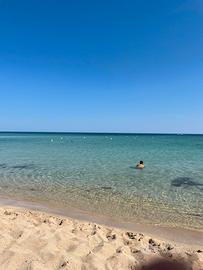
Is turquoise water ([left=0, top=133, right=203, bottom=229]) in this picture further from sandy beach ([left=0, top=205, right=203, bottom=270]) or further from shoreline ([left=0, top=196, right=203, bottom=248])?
sandy beach ([left=0, top=205, right=203, bottom=270])

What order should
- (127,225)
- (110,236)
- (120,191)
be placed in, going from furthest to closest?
(120,191), (127,225), (110,236)

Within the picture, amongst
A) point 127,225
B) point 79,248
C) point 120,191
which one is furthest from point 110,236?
point 120,191

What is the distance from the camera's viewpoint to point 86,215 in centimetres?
953

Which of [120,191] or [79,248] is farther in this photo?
[120,191]

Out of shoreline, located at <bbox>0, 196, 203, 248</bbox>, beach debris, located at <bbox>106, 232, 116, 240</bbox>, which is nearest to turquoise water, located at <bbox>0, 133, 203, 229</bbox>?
shoreline, located at <bbox>0, 196, 203, 248</bbox>

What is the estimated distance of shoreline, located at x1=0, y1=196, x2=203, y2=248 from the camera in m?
7.43

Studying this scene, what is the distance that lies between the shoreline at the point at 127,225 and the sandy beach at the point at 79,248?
406 mm

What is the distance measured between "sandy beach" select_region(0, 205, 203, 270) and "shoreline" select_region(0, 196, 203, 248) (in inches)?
16.0

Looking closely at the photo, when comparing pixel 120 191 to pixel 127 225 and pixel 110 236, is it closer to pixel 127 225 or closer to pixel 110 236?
pixel 127 225

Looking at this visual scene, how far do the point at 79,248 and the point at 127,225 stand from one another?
121 inches

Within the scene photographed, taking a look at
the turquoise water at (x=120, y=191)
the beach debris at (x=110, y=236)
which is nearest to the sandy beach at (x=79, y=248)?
the beach debris at (x=110, y=236)

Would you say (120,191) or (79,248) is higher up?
(79,248)

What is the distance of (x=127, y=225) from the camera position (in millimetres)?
8562

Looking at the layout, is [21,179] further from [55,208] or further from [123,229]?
[123,229]
